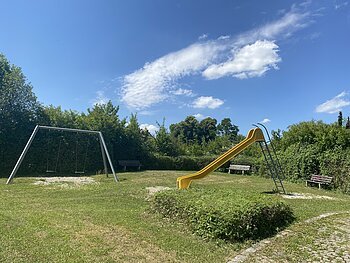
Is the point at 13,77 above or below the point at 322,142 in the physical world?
above

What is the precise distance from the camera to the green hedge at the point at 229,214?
17.4 feet

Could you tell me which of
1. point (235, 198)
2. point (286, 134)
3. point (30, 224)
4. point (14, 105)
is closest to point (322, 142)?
point (286, 134)

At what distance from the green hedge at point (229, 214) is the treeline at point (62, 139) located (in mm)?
12461

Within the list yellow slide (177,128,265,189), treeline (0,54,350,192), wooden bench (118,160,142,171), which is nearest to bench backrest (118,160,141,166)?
wooden bench (118,160,142,171)

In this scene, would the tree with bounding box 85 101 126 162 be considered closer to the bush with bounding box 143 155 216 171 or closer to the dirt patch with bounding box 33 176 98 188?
the bush with bounding box 143 155 216 171

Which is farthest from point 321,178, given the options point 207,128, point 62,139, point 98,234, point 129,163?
point 207,128

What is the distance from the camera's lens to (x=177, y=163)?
79.3 feet

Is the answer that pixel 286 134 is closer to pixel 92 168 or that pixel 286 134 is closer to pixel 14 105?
pixel 92 168

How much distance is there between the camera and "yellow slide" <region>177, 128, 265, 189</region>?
34.3ft

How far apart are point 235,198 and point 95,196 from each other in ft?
16.6

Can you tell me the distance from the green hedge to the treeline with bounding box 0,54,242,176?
40.9ft

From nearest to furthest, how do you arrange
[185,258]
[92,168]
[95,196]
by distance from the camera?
[185,258], [95,196], [92,168]

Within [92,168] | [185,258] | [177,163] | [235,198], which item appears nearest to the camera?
[185,258]

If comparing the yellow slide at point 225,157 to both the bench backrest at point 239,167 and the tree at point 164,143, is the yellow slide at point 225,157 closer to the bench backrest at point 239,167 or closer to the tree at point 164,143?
the bench backrest at point 239,167
